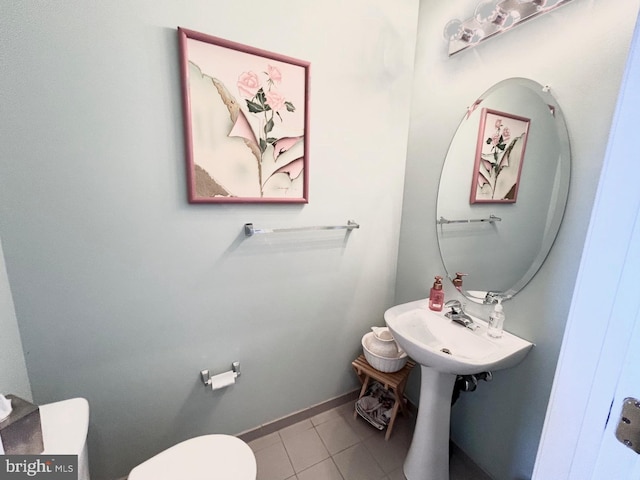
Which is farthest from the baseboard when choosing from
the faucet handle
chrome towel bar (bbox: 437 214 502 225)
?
chrome towel bar (bbox: 437 214 502 225)

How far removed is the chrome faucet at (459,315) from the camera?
1.25 meters

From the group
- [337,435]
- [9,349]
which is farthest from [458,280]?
[9,349]

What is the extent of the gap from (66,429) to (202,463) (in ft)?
1.51

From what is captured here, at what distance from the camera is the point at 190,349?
4.09ft

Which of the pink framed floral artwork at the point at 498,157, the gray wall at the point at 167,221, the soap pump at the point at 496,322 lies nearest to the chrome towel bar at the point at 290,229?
the gray wall at the point at 167,221

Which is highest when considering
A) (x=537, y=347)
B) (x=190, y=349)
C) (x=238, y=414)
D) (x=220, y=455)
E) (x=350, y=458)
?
(x=537, y=347)

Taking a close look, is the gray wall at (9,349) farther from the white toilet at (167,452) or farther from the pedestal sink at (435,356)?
the pedestal sink at (435,356)

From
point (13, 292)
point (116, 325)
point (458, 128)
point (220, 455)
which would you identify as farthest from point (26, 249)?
point (458, 128)

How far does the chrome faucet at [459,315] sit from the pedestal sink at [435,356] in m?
0.02

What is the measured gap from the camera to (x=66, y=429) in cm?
82

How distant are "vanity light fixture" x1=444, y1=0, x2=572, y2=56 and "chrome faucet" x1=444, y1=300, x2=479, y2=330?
4.27ft

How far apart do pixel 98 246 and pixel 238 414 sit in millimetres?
1131

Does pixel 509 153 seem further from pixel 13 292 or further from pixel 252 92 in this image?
pixel 13 292

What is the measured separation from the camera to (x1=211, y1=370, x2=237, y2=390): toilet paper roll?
1271 mm
